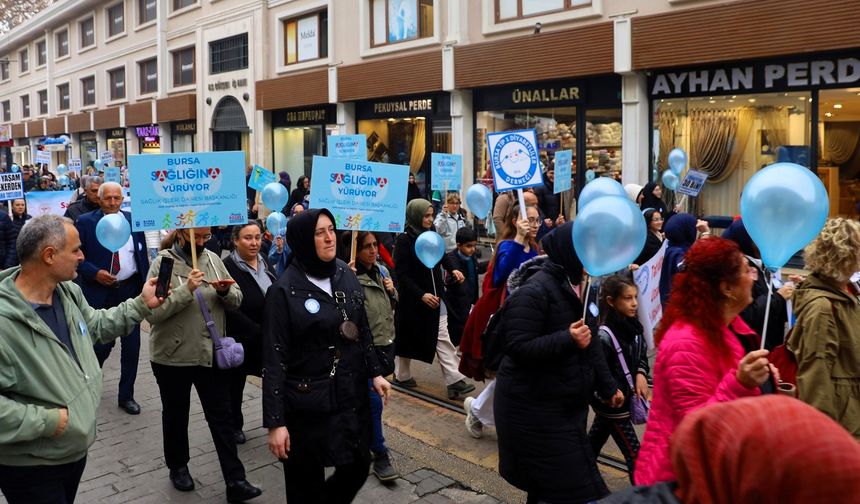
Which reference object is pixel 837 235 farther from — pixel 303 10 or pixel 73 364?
pixel 303 10

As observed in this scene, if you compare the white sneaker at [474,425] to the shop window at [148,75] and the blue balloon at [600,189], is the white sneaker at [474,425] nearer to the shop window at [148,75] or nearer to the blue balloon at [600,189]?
the blue balloon at [600,189]

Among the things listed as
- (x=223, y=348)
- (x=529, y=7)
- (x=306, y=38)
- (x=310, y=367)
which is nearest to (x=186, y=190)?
(x=223, y=348)

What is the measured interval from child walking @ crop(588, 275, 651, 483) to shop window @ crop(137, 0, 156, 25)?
3144 centimetres

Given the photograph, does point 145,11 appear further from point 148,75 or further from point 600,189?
point 600,189

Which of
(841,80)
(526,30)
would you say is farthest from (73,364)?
(526,30)

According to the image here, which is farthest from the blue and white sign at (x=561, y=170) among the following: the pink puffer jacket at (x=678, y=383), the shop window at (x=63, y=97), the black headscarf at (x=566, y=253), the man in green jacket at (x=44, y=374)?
the shop window at (x=63, y=97)

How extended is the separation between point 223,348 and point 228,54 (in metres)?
23.7

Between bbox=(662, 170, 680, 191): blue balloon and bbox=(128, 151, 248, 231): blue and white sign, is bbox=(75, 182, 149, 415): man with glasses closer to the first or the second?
bbox=(128, 151, 248, 231): blue and white sign

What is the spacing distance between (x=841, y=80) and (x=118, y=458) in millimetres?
12197

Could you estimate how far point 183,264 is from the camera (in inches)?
191

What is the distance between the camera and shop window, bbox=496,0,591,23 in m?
15.6

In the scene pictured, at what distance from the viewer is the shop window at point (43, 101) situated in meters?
43.1

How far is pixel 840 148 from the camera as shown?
13.4 meters

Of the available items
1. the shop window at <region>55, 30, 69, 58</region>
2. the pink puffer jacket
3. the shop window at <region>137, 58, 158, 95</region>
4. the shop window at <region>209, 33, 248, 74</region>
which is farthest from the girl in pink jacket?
the shop window at <region>55, 30, 69, 58</region>
